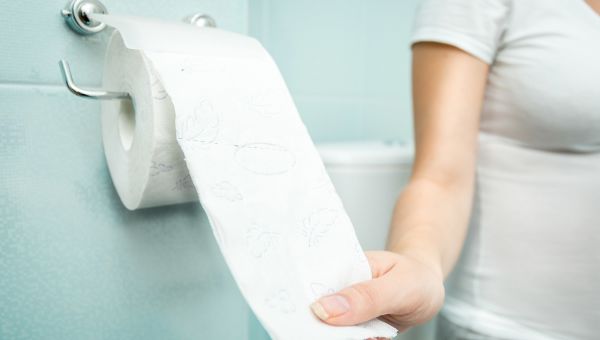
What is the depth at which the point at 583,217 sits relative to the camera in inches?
18.7

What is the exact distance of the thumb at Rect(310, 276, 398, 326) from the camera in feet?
0.84

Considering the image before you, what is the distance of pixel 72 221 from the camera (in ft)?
1.26

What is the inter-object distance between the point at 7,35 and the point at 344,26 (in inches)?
21.4

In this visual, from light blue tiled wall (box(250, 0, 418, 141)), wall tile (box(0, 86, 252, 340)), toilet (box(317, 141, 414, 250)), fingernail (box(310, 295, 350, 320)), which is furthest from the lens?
light blue tiled wall (box(250, 0, 418, 141))

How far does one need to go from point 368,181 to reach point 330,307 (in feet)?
1.19

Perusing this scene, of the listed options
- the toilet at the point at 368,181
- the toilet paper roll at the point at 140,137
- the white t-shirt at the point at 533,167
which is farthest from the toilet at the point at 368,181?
the toilet paper roll at the point at 140,137

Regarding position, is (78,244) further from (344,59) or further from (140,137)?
(344,59)

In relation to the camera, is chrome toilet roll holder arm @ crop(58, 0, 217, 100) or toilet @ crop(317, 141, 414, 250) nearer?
chrome toilet roll holder arm @ crop(58, 0, 217, 100)

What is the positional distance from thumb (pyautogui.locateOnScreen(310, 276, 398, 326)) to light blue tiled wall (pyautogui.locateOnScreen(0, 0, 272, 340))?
23 centimetres

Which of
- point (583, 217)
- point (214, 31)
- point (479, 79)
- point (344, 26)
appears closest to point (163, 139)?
point (214, 31)

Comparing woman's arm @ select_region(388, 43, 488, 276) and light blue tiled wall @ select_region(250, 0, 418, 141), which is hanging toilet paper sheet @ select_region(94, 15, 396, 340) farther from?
light blue tiled wall @ select_region(250, 0, 418, 141)

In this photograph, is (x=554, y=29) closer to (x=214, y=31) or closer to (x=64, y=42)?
(x=214, y=31)

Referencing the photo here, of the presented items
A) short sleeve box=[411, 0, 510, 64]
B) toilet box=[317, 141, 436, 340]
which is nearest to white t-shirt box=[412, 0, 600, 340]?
short sleeve box=[411, 0, 510, 64]

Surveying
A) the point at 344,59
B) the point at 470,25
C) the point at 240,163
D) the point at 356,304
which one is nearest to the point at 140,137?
the point at 240,163
